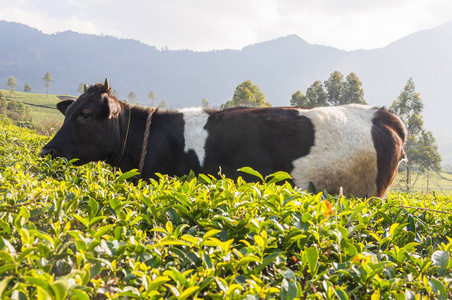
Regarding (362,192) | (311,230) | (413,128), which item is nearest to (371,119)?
(362,192)

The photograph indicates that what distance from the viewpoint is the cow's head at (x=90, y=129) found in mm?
6039

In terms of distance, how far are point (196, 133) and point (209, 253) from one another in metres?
4.66

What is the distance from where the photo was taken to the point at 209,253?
1528mm

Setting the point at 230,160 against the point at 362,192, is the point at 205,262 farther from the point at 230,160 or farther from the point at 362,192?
the point at 362,192

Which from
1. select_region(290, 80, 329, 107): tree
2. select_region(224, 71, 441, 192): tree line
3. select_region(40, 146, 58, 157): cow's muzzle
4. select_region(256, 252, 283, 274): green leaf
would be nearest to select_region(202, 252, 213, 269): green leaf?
select_region(256, 252, 283, 274): green leaf

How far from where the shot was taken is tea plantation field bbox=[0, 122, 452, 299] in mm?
1300

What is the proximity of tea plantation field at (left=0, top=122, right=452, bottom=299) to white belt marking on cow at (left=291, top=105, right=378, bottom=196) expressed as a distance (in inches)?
124

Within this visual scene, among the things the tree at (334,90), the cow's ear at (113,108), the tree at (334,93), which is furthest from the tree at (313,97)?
the cow's ear at (113,108)

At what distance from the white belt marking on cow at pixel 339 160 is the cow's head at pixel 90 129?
143 inches

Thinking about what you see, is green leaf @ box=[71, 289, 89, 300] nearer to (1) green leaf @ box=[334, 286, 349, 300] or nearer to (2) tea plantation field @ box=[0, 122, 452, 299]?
(2) tea plantation field @ box=[0, 122, 452, 299]

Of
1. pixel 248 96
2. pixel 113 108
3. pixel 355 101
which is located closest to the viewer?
pixel 113 108

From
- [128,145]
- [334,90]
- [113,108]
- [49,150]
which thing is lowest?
[49,150]

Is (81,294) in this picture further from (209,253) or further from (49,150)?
(49,150)

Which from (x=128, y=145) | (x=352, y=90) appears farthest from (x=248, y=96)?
(x=128, y=145)
